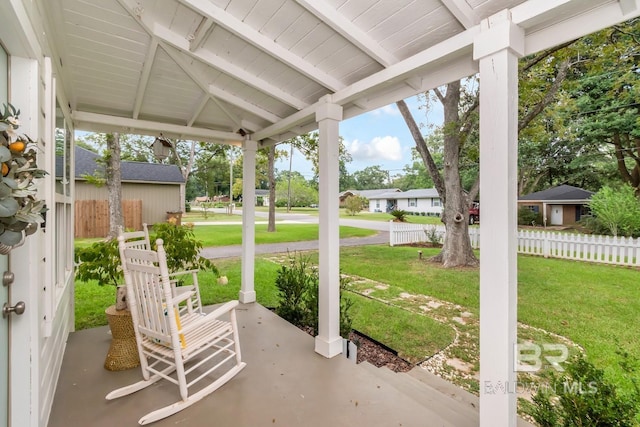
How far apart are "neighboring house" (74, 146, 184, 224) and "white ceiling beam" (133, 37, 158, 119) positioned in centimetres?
865

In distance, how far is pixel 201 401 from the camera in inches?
78.4

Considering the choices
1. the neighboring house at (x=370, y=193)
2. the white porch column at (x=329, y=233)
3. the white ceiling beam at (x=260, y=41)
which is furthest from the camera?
the neighboring house at (x=370, y=193)

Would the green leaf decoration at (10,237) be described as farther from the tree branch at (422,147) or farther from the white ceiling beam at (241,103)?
the tree branch at (422,147)

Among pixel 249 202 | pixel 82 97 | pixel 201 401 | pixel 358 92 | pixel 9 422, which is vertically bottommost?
pixel 201 401

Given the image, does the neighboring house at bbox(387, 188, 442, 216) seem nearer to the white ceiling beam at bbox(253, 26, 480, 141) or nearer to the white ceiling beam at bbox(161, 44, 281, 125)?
the white ceiling beam at bbox(161, 44, 281, 125)

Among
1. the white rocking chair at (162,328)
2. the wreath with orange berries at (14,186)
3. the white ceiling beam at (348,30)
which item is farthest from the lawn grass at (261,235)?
the wreath with orange berries at (14,186)

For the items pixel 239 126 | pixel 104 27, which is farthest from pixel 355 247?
pixel 104 27

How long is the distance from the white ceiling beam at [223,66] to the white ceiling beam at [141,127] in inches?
52.0

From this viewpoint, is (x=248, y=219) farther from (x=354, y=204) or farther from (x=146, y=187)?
(x=354, y=204)

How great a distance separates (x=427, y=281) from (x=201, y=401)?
4.21m

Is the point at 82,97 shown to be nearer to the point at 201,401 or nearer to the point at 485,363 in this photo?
the point at 201,401

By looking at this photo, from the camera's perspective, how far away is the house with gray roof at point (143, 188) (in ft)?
32.1

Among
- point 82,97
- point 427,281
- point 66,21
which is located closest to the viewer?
point 66,21

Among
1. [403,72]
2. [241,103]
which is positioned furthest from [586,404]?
[241,103]
